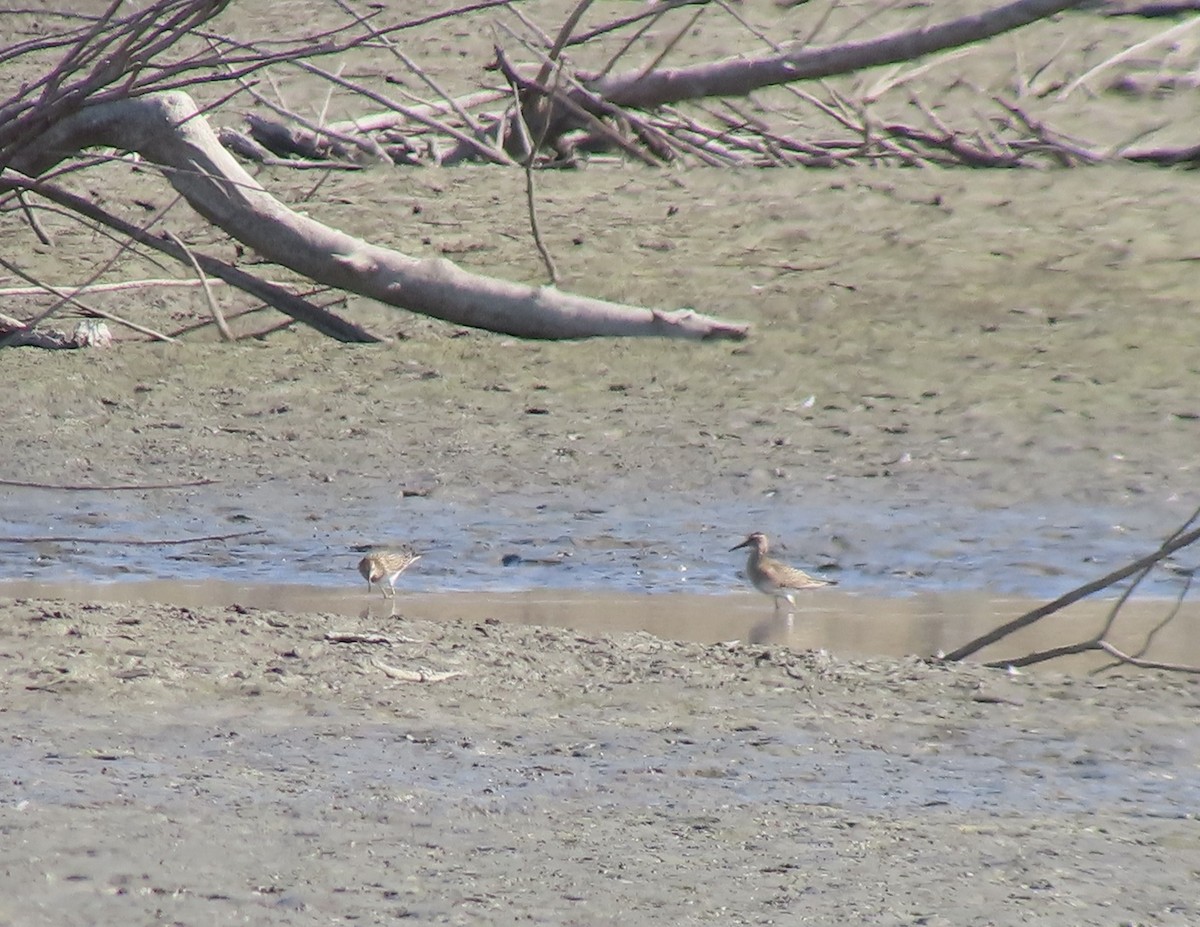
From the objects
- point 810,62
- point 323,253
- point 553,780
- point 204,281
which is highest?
point 810,62

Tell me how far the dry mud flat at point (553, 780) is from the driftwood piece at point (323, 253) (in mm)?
2534

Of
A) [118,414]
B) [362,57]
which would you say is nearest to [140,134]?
[118,414]

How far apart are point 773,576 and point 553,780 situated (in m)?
2.56

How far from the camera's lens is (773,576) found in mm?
6980

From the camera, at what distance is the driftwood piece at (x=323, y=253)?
26.6 ft

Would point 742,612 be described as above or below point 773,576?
below

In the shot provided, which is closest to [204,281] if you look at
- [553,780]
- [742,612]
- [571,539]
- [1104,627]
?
[571,539]

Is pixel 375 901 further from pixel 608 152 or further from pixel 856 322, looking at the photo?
pixel 608 152

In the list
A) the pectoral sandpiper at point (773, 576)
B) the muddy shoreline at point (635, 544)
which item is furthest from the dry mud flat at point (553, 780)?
the pectoral sandpiper at point (773, 576)

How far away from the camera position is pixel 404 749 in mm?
4754

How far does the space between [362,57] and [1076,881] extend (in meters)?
12.8

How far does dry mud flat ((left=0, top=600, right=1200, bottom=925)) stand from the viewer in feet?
12.2

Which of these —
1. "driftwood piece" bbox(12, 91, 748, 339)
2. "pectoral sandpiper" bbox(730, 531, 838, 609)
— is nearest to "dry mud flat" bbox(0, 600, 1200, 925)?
"pectoral sandpiper" bbox(730, 531, 838, 609)

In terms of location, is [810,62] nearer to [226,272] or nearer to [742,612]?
[226,272]
